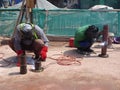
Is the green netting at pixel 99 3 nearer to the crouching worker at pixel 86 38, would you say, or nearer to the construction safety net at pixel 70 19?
the construction safety net at pixel 70 19

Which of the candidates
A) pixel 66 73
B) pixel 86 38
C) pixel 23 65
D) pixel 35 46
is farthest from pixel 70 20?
pixel 23 65

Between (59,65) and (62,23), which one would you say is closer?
(59,65)

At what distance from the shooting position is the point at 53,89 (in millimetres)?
5805

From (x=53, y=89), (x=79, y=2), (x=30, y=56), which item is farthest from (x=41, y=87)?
(x=79, y=2)

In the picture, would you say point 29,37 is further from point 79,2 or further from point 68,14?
point 79,2

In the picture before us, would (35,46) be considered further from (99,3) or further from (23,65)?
(99,3)

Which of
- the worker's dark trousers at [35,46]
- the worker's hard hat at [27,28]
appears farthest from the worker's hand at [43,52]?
the worker's hard hat at [27,28]

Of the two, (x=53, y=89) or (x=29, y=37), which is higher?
(x=29, y=37)

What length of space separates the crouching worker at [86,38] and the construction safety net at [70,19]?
1798mm

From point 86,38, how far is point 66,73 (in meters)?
1.93

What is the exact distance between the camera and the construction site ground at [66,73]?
19.6ft

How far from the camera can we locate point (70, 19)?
10297 mm

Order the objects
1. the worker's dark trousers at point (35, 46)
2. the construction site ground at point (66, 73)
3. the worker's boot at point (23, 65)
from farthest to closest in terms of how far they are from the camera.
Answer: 1. the worker's dark trousers at point (35, 46)
2. the worker's boot at point (23, 65)
3. the construction site ground at point (66, 73)

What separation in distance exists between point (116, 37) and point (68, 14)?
1725 mm
